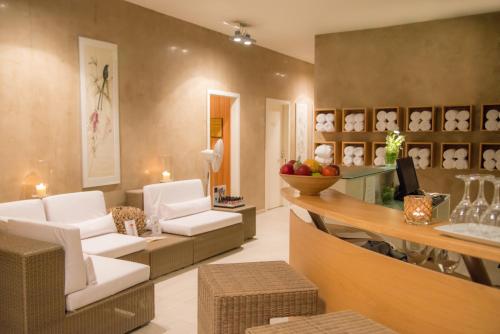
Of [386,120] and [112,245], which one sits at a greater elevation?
[386,120]

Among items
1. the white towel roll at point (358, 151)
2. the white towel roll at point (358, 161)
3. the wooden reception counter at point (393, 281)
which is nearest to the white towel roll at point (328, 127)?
the white towel roll at point (358, 151)

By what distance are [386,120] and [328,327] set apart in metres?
5.21

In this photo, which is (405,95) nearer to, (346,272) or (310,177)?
(310,177)

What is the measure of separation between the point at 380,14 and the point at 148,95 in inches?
130

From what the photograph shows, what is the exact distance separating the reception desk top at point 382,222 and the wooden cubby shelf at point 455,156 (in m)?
3.91

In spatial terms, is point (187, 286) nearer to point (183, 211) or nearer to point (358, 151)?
point (183, 211)

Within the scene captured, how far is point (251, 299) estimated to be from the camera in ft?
6.28

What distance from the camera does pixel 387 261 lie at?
174cm

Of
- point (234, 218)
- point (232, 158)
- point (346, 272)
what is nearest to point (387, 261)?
point (346, 272)

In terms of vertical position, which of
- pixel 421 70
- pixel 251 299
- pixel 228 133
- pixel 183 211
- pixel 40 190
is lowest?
pixel 183 211

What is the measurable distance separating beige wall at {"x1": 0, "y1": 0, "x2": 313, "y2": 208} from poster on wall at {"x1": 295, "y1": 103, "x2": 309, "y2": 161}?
4.48ft

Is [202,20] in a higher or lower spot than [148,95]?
higher

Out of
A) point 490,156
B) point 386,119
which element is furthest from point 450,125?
point 386,119

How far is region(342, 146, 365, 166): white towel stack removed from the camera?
6.48 metres
